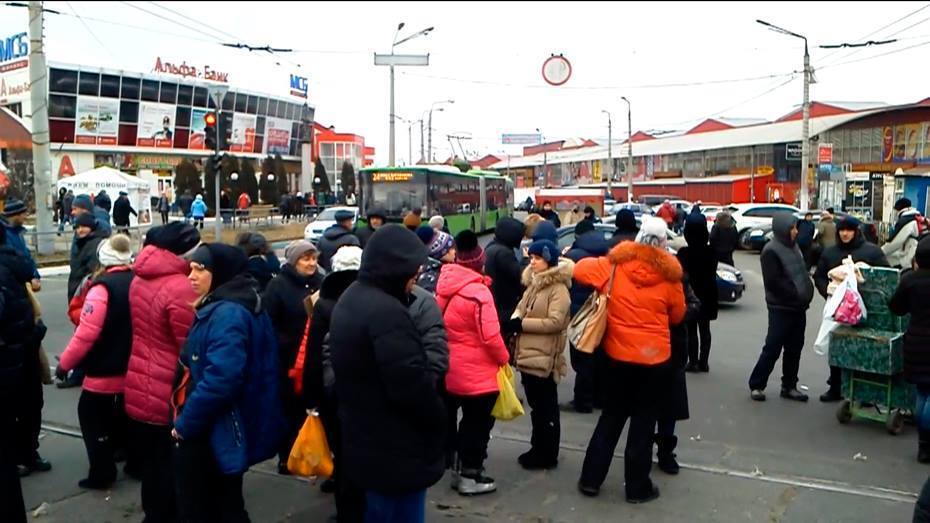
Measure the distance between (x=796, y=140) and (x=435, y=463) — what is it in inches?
2188

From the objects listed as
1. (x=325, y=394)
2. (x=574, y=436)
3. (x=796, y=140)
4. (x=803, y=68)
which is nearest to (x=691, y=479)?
(x=574, y=436)

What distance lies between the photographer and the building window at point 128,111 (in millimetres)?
55781

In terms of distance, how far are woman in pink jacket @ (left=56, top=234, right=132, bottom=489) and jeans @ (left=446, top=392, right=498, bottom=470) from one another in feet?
7.12

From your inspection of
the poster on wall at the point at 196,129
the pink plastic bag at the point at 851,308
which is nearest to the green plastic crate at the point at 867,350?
the pink plastic bag at the point at 851,308

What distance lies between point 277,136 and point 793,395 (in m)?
68.2

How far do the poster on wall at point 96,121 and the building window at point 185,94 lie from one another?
545cm

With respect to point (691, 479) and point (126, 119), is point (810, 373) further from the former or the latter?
point (126, 119)

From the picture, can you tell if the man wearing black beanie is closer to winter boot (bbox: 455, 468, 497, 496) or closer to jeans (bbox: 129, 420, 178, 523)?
jeans (bbox: 129, 420, 178, 523)

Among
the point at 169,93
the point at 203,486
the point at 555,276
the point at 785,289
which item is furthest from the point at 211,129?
the point at 169,93

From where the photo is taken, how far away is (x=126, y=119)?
56.3 meters

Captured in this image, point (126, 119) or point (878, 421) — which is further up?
point (126, 119)

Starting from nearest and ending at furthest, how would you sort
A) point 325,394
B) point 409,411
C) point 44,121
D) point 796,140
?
point 409,411 < point 325,394 < point 44,121 < point 796,140

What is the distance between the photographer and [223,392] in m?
3.73

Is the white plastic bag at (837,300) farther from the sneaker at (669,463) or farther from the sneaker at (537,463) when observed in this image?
the sneaker at (537,463)
